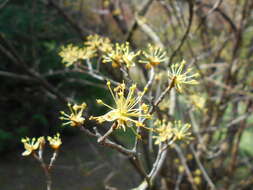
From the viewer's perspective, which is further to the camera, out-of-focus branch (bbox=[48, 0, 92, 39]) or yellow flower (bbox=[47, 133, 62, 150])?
out-of-focus branch (bbox=[48, 0, 92, 39])

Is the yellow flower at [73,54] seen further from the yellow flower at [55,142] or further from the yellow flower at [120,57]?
the yellow flower at [55,142]

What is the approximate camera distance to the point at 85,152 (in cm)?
591

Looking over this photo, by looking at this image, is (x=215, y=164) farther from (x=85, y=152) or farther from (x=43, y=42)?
(x=43, y=42)

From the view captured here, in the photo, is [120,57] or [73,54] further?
[73,54]

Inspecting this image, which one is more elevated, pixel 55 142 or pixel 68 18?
pixel 68 18

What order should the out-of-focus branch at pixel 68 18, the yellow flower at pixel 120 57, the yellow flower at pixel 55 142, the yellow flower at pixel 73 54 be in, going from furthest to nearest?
1. the out-of-focus branch at pixel 68 18
2. the yellow flower at pixel 73 54
3. the yellow flower at pixel 120 57
4. the yellow flower at pixel 55 142

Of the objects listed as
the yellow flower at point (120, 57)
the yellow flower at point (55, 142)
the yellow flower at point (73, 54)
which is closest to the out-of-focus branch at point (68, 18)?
the yellow flower at point (73, 54)

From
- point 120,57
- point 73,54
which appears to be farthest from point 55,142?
point 73,54

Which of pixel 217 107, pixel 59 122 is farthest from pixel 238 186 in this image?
pixel 59 122

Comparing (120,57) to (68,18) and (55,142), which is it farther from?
(68,18)

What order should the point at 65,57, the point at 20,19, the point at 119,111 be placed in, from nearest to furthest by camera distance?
1. the point at 119,111
2. the point at 65,57
3. the point at 20,19

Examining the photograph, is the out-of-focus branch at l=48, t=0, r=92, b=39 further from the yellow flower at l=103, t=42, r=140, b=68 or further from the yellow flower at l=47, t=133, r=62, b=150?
the yellow flower at l=47, t=133, r=62, b=150

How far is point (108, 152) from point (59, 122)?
1323 mm

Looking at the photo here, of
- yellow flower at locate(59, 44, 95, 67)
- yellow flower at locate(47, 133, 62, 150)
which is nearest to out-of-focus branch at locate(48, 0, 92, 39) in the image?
yellow flower at locate(59, 44, 95, 67)
